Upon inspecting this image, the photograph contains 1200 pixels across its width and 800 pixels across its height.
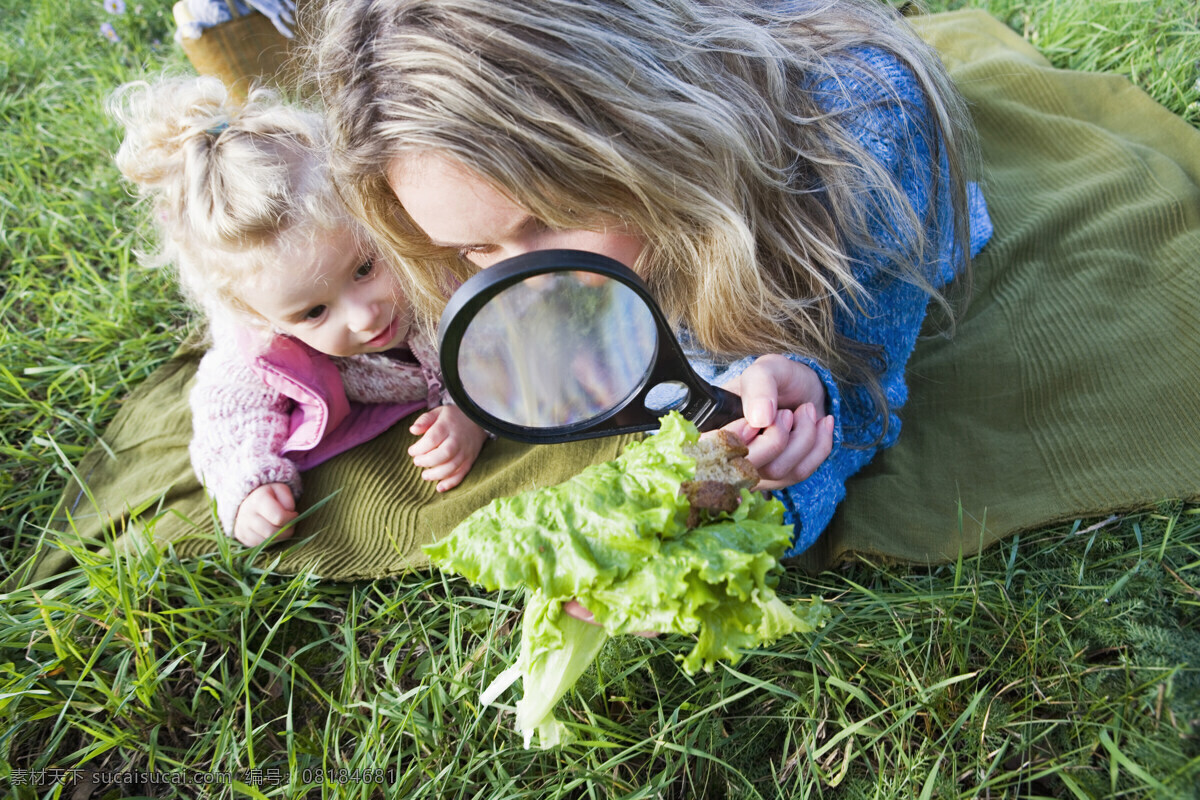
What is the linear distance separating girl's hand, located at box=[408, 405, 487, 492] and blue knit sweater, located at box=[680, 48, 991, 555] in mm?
858

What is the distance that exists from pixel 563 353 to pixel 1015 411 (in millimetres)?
1585

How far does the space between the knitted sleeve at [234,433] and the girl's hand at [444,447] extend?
474 mm

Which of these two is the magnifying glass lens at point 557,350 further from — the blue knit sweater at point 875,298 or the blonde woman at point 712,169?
the blue knit sweater at point 875,298

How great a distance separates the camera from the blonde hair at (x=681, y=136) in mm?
1649

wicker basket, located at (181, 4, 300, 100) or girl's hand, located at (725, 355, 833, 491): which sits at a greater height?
wicker basket, located at (181, 4, 300, 100)

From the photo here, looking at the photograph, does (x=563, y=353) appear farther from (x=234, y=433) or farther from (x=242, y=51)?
(x=242, y=51)

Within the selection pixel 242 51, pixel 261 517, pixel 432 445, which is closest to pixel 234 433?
pixel 261 517

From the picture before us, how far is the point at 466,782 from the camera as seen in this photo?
1.92 m

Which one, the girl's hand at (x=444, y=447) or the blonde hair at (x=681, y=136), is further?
the girl's hand at (x=444, y=447)

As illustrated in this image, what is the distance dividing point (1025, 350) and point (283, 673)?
8.07 ft

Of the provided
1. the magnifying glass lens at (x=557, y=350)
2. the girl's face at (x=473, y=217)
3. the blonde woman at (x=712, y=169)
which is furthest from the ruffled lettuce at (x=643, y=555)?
the girl's face at (x=473, y=217)

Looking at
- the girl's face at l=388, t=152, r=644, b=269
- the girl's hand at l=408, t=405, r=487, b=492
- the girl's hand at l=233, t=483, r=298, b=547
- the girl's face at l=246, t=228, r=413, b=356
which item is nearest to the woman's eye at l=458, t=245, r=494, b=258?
the girl's face at l=388, t=152, r=644, b=269

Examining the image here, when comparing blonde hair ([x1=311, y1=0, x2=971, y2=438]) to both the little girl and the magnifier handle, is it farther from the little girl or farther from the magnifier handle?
the little girl

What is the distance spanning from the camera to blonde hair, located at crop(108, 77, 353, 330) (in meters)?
2.45
